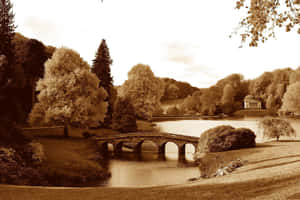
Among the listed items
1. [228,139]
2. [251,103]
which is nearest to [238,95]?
[251,103]

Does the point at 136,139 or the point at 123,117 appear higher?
the point at 123,117

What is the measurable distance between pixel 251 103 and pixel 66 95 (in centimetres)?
6969

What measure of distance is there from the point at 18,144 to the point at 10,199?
454 inches

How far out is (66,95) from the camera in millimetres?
32875

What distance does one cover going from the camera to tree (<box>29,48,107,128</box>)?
32062 mm

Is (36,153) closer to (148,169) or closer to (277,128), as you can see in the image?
(148,169)

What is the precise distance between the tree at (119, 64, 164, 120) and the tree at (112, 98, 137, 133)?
370 inches

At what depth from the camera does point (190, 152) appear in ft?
116

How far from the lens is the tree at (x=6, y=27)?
35.7 metres

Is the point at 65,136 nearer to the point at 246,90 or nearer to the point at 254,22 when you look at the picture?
the point at 254,22

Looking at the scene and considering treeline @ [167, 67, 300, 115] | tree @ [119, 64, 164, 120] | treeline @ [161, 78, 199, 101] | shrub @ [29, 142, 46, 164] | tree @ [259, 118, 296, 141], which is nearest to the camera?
shrub @ [29, 142, 46, 164]

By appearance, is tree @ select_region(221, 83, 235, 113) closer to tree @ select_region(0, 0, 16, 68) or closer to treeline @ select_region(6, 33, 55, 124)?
treeline @ select_region(6, 33, 55, 124)

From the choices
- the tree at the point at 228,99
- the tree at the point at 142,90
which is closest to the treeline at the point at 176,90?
the tree at the point at 228,99

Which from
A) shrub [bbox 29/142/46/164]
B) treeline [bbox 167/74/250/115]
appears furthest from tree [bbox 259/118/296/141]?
treeline [bbox 167/74/250/115]
